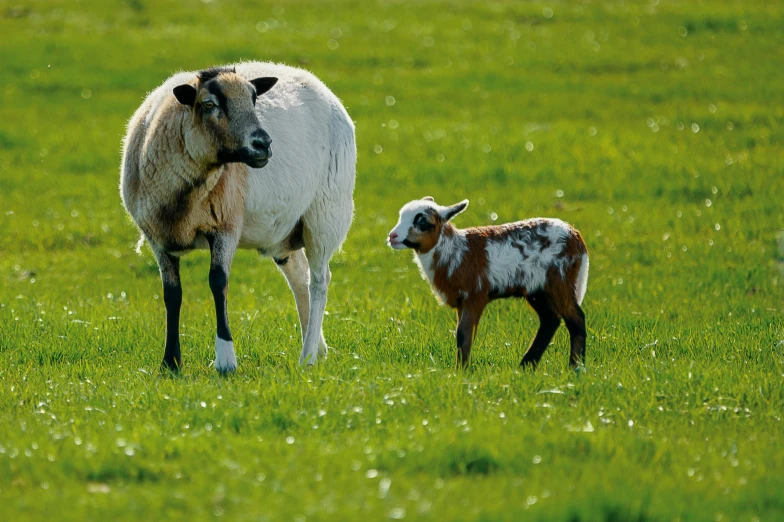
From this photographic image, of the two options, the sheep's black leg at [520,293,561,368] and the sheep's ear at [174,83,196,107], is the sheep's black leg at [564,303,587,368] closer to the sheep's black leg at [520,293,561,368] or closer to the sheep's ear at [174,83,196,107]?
the sheep's black leg at [520,293,561,368]

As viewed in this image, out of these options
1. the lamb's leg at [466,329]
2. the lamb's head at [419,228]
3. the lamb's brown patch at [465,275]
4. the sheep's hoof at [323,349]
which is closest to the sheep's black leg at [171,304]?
the sheep's hoof at [323,349]

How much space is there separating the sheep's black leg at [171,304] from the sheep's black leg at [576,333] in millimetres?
3004

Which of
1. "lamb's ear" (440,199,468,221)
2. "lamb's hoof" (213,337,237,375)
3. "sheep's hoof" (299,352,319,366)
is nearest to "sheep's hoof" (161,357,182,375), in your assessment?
"lamb's hoof" (213,337,237,375)

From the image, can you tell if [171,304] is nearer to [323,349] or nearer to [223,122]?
[323,349]

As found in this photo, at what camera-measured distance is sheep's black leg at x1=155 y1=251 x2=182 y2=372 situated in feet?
27.1

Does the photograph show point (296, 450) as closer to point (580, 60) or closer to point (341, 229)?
point (341, 229)

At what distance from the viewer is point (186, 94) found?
7742 millimetres

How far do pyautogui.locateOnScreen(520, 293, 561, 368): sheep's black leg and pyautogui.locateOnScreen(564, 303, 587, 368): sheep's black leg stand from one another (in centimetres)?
11

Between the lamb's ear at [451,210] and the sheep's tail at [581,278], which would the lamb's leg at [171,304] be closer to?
the lamb's ear at [451,210]

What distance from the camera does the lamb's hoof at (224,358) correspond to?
796 centimetres

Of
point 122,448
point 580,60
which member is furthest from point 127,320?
point 580,60

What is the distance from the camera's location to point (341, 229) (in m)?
9.38

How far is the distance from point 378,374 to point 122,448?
2.37 metres

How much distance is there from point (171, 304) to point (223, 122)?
1.57m
